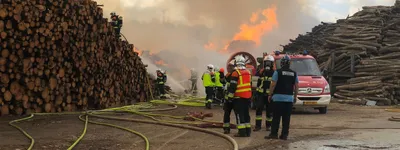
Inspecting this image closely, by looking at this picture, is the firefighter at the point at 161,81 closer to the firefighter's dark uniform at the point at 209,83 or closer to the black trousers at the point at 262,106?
the firefighter's dark uniform at the point at 209,83

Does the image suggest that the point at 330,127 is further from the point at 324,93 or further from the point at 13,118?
the point at 13,118

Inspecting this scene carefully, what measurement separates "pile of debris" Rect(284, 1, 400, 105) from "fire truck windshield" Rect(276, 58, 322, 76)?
5446 millimetres

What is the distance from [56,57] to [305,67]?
8.21m

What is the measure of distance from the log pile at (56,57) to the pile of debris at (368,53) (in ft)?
36.6

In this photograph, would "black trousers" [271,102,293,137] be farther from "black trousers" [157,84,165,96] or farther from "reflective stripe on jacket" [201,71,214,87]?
"black trousers" [157,84,165,96]

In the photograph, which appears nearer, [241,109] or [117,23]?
[241,109]

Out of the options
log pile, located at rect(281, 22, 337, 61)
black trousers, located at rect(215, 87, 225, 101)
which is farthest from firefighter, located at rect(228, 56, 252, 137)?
log pile, located at rect(281, 22, 337, 61)

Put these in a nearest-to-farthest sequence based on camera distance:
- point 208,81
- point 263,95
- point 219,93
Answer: point 263,95 < point 208,81 < point 219,93

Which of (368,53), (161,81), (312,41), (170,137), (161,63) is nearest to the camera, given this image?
(170,137)

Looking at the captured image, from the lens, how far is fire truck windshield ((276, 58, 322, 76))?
16156 millimetres

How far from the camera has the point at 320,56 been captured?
2475cm

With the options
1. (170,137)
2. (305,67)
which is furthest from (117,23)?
(170,137)

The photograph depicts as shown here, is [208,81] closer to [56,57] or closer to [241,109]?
[56,57]

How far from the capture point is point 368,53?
23.5 meters
